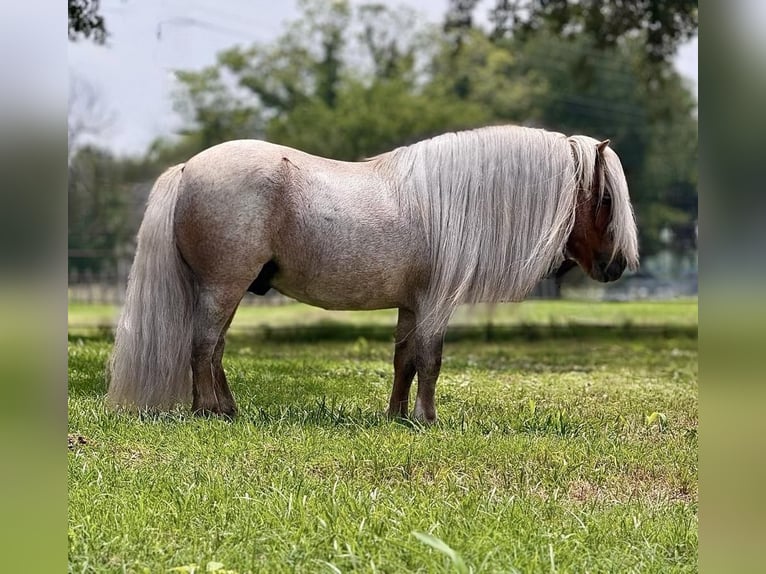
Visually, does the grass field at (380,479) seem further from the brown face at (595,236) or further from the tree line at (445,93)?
the tree line at (445,93)

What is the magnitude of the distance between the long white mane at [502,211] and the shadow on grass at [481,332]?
3.99 meters

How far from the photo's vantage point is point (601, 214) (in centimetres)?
323

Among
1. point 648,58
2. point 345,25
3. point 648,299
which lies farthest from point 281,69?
point 648,299

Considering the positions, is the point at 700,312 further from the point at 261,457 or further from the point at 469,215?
the point at 469,215

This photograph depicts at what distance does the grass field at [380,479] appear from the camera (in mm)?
1860

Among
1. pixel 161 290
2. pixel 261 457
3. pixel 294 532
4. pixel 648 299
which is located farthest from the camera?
pixel 648 299

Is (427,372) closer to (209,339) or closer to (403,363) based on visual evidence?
(403,363)

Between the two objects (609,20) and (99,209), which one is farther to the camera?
(609,20)

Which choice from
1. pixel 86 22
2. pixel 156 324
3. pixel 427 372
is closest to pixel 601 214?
pixel 427 372

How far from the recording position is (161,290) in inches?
125

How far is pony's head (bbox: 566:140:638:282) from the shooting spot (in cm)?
316

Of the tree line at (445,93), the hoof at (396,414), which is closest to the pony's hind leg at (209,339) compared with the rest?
the hoof at (396,414)

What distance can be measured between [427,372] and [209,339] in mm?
958

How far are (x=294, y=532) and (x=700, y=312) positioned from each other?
1221 millimetres
